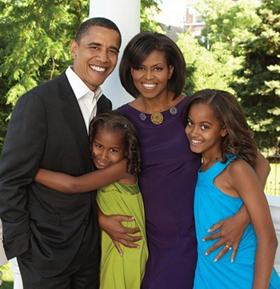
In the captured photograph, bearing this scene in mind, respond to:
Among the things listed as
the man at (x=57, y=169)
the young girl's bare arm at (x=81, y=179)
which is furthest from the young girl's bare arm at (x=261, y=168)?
the man at (x=57, y=169)

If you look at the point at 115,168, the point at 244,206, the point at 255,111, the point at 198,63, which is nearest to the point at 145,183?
the point at 115,168

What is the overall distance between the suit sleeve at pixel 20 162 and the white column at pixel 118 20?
Result: 0.98m

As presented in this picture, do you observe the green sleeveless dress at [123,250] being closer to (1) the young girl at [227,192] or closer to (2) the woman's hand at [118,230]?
(2) the woman's hand at [118,230]

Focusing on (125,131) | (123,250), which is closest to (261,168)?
(125,131)

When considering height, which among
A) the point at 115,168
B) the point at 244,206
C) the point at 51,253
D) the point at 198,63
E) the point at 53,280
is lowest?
the point at 53,280

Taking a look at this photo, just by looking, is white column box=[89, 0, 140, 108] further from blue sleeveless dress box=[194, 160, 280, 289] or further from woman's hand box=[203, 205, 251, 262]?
woman's hand box=[203, 205, 251, 262]

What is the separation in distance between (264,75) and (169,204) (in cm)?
1586

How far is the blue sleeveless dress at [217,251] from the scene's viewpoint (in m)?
2.10

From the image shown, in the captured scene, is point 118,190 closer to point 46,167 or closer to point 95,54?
point 46,167

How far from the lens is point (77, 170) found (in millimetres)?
2199

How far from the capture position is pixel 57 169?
84.5 inches

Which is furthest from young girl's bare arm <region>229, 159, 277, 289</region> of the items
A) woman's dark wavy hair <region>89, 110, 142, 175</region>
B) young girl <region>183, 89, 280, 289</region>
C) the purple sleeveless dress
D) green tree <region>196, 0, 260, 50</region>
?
green tree <region>196, 0, 260, 50</region>

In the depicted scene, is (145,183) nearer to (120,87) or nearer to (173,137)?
(173,137)

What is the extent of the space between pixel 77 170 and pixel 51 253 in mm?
421
